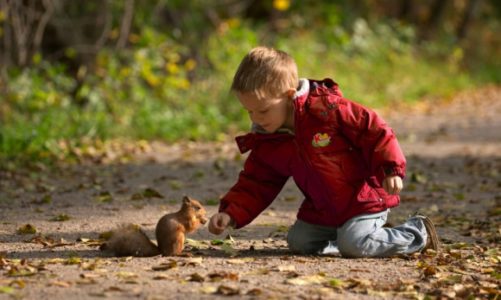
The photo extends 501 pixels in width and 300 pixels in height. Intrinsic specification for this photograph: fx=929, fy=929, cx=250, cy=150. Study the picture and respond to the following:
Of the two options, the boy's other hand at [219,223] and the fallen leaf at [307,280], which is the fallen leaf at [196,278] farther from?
the boy's other hand at [219,223]

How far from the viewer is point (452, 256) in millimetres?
5227

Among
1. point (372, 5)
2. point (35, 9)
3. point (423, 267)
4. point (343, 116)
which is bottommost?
point (423, 267)

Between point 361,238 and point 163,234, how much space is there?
1.08 meters

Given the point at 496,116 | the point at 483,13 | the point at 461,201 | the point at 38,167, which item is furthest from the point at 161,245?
the point at 483,13

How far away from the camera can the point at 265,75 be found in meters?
4.84

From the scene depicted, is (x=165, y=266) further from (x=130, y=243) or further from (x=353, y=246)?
(x=353, y=246)

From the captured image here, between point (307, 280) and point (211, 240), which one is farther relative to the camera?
point (211, 240)

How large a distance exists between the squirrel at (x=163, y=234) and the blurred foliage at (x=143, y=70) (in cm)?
458

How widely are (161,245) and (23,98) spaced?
6893mm

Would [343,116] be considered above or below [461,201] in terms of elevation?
above

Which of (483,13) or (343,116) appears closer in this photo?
(343,116)

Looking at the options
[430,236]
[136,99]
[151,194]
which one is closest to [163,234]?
[430,236]

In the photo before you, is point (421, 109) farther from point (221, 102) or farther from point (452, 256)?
point (452, 256)

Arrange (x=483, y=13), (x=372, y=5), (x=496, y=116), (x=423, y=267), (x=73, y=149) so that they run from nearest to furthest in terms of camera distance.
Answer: (x=423, y=267) → (x=73, y=149) → (x=496, y=116) → (x=372, y=5) → (x=483, y=13)
